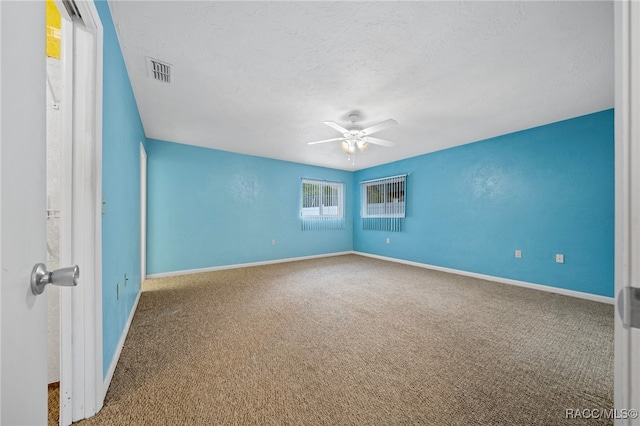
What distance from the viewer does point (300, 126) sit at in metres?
3.28

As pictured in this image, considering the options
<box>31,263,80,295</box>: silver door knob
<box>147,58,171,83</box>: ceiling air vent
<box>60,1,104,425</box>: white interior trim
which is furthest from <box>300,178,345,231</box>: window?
<box>31,263,80,295</box>: silver door knob

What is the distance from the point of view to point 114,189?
1.61 metres

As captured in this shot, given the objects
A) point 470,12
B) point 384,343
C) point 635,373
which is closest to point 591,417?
point 384,343

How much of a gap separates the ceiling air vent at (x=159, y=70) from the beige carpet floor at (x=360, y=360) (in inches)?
88.7

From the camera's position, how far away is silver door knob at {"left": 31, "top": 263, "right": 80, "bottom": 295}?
48 cm

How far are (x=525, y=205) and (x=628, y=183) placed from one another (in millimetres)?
3838

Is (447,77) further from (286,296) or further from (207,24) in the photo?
(286,296)

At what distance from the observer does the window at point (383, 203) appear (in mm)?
5113

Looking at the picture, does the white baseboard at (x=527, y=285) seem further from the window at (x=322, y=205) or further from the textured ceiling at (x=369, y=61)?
the textured ceiling at (x=369, y=61)

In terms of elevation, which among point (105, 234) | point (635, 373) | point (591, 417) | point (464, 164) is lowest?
point (591, 417)

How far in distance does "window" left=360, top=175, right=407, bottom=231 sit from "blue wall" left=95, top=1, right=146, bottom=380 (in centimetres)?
454

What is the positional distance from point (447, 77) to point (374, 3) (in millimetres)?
1104
